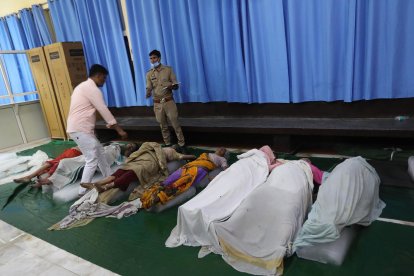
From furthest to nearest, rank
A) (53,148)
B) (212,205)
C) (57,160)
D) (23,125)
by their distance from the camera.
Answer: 1. (23,125)
2. (53,148)
3. (57,160)
4. (212,205)

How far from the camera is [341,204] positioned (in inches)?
68.9

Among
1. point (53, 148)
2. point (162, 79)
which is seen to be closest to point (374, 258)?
point (162, 79)

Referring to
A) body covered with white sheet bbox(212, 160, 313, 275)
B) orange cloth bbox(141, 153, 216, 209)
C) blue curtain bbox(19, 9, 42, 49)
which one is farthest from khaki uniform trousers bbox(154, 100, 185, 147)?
blue curtain bbox(19, 9, 42, 49)

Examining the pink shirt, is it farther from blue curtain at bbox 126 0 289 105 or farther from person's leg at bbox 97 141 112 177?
blue curtain at bbox 126 0 289 105

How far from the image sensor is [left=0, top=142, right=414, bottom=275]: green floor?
5.58 ft

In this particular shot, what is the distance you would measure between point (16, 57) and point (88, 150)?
16.9 feet

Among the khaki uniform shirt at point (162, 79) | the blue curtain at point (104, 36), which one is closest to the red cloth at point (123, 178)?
the khaki uniform shirt at point (162, 79)

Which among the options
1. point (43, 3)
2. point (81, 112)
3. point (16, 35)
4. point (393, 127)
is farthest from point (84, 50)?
point (393, 127)

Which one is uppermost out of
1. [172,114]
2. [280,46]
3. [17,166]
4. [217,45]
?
[217,45]

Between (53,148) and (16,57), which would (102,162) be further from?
(16,57)

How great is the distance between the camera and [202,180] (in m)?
2.93

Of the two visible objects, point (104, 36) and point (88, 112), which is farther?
point (104, 36)

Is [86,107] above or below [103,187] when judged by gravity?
above

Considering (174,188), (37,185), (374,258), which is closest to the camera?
(374,258)
